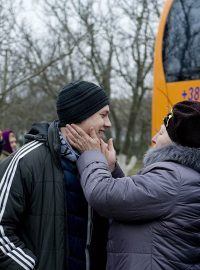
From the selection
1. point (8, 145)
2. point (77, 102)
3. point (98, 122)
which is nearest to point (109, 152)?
point (98, 122)

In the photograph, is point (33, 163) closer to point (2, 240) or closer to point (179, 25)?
point (2, 240)

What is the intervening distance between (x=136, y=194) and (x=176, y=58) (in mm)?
4789

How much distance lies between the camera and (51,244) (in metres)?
2.21

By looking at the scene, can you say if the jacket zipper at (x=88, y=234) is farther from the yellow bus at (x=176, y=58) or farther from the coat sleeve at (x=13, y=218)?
the yellow bus at (x=176, y=58)

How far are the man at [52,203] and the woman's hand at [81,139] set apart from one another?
0.04m

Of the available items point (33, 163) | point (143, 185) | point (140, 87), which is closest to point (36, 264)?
point (33, 163)

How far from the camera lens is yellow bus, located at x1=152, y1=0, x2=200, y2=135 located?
6.15 metres

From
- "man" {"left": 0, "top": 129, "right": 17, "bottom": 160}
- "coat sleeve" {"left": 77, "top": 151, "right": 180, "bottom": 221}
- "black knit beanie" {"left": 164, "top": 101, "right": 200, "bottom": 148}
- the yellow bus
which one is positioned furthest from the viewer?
"man" {"left": 0, "top": 129, "right": 17, "bottom": 160}

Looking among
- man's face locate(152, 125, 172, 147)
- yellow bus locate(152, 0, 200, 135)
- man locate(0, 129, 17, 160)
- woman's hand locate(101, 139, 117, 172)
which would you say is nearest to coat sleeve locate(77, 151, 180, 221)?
man's face locate(152, 125, 172, 147)

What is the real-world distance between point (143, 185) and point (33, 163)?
21.1 inches

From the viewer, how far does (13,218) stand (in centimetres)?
217

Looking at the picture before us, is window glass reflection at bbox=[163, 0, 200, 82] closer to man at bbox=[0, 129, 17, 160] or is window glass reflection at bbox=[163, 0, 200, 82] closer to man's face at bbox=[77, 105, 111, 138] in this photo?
man at bbox=[0, 129, 17, 160]

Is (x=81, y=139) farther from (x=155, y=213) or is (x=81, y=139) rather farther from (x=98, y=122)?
(x=155, y=213)

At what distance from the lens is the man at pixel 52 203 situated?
2.18 m
